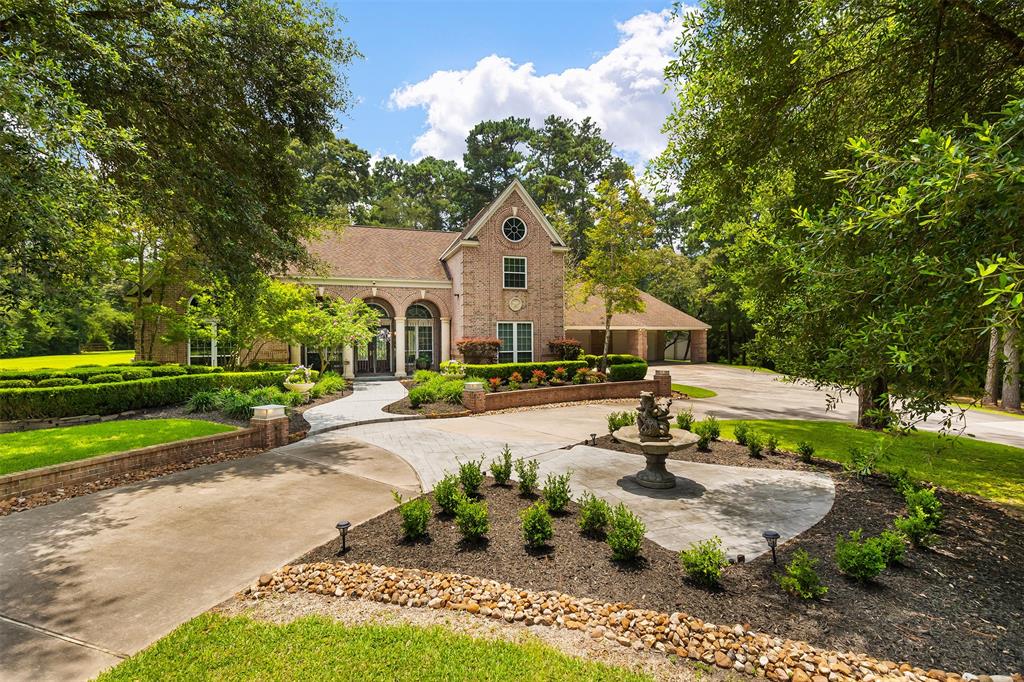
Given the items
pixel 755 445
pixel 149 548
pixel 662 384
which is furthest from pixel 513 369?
pixel 149 548

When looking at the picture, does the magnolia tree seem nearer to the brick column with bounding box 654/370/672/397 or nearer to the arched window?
the arched window

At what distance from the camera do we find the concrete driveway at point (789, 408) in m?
14.5

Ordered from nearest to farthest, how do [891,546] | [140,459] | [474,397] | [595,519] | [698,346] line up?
[891,546], [595,519], [140,459], [474,397], [698,346]

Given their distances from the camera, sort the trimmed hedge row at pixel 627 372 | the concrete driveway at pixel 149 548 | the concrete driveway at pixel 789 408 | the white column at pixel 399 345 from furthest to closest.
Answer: the white column at pixel 399 345 < the trimmed hedge row at pixel 627 372 < the concrete driveway at pixel 789 408 < the concrete driveway at pixel 149 548

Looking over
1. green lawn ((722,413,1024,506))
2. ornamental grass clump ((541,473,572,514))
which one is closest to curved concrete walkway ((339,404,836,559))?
ornamental grass clump ((541,473,572,514))

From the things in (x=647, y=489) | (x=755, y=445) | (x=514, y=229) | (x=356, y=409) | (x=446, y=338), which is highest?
(x=514, y=229)

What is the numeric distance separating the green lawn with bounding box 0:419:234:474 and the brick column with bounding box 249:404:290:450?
59cm

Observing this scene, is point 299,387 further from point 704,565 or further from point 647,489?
point 704,565

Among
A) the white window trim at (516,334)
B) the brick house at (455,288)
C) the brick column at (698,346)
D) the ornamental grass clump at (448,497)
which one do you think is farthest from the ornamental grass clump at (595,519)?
the brick column at (698,346)

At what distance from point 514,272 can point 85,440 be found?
18674 mm

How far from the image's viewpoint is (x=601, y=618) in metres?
3.96

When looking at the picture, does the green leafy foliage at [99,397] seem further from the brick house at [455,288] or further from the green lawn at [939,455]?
the green lawn at [939,455]

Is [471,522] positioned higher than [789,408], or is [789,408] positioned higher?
[471,522]

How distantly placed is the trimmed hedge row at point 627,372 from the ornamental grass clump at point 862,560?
15.3m
